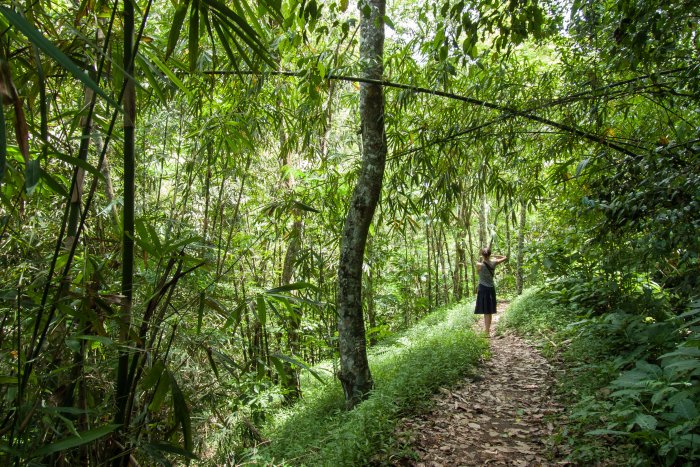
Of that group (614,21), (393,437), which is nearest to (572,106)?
(614,21)

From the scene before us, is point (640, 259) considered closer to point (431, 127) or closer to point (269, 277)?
point (431, 127)

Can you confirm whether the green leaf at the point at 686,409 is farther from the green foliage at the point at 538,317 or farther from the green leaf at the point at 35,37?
the green foliage at the point at 538,317

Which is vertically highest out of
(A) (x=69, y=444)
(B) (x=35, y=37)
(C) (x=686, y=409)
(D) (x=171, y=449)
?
(B) (x=35, y=37)

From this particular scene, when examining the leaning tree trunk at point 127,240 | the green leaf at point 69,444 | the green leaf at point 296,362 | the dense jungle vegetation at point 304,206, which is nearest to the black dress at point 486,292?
the dense jungle vegetation at point 304,206

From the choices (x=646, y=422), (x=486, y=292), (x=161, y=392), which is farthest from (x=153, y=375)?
(x=486, y=292)

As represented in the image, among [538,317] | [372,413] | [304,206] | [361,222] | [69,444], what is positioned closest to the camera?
[69,444]

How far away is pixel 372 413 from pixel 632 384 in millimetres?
1587

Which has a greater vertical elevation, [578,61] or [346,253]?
[578,61]

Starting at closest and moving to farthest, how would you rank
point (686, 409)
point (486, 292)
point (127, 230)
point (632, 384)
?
point (127, 230) < point (686, 409) < point (632, 384) < point (486, 292)

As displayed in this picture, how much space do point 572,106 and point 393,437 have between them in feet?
9.46

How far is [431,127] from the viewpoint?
368 cm

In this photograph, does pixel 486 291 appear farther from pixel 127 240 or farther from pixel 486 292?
pixel 127 240

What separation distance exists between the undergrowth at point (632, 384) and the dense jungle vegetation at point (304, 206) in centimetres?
2

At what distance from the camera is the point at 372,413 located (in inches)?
117
